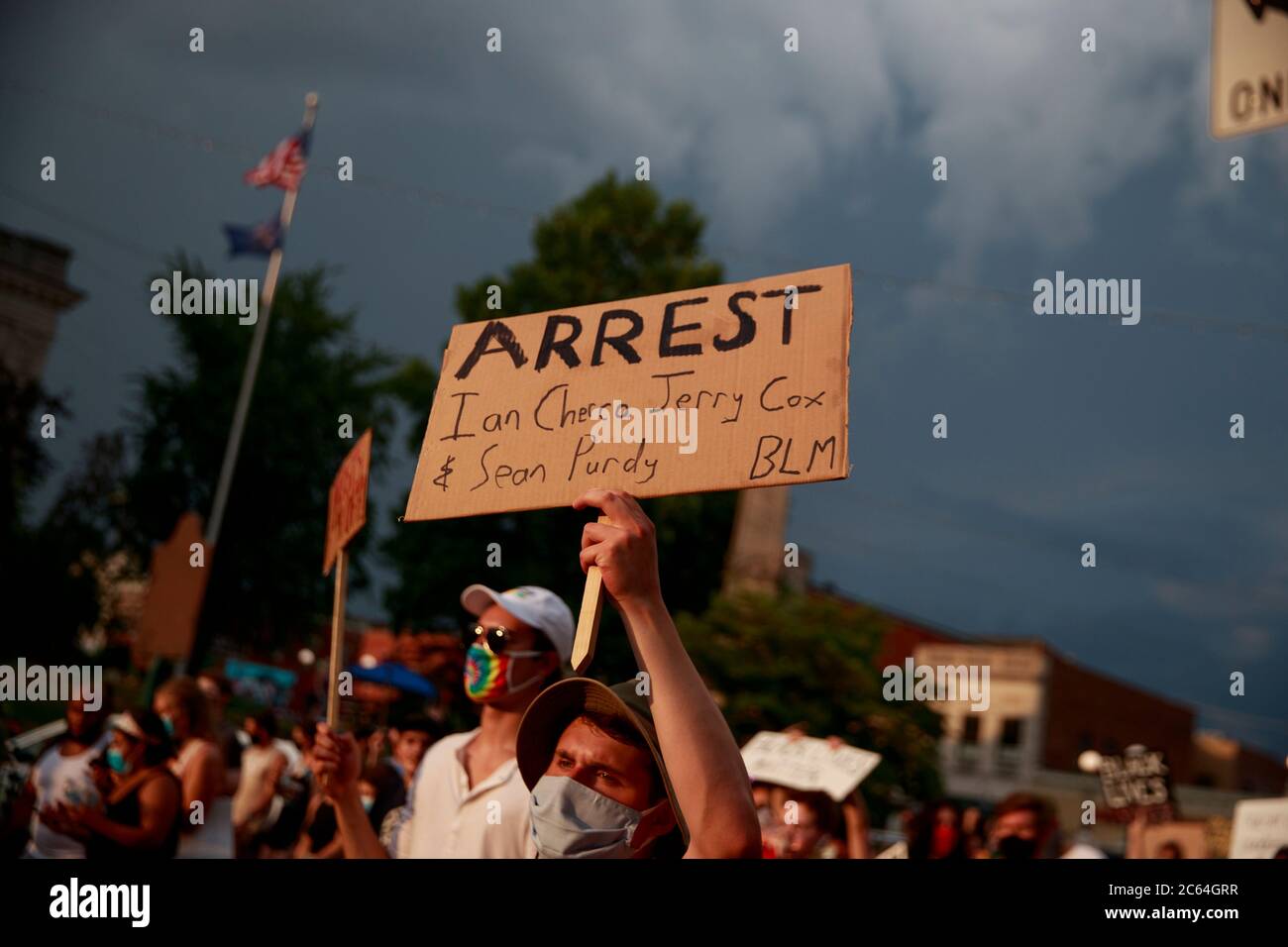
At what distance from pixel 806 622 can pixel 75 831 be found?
23.6 m

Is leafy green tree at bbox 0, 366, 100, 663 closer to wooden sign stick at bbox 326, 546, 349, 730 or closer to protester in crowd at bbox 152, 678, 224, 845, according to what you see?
protester in crowd at bbox 152, 678, 224, 845

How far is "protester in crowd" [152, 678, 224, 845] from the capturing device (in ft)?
17.0

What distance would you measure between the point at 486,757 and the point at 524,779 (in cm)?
88

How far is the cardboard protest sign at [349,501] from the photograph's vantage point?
3361 millimetres

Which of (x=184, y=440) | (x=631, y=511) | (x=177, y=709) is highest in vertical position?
(x=184, y=440)

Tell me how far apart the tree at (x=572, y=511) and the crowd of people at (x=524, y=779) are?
1465cm

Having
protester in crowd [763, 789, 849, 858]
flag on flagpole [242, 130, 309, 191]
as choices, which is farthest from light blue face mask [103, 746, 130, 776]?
flag on flagpole [242, 130, 309, 191]

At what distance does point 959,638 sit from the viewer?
53.9 m

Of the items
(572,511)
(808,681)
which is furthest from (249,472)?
(808,681)

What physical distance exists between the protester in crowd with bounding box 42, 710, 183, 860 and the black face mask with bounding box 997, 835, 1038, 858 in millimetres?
3105

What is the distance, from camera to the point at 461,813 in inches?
131

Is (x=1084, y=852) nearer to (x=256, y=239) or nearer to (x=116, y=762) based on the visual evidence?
(x=116, y=762)
